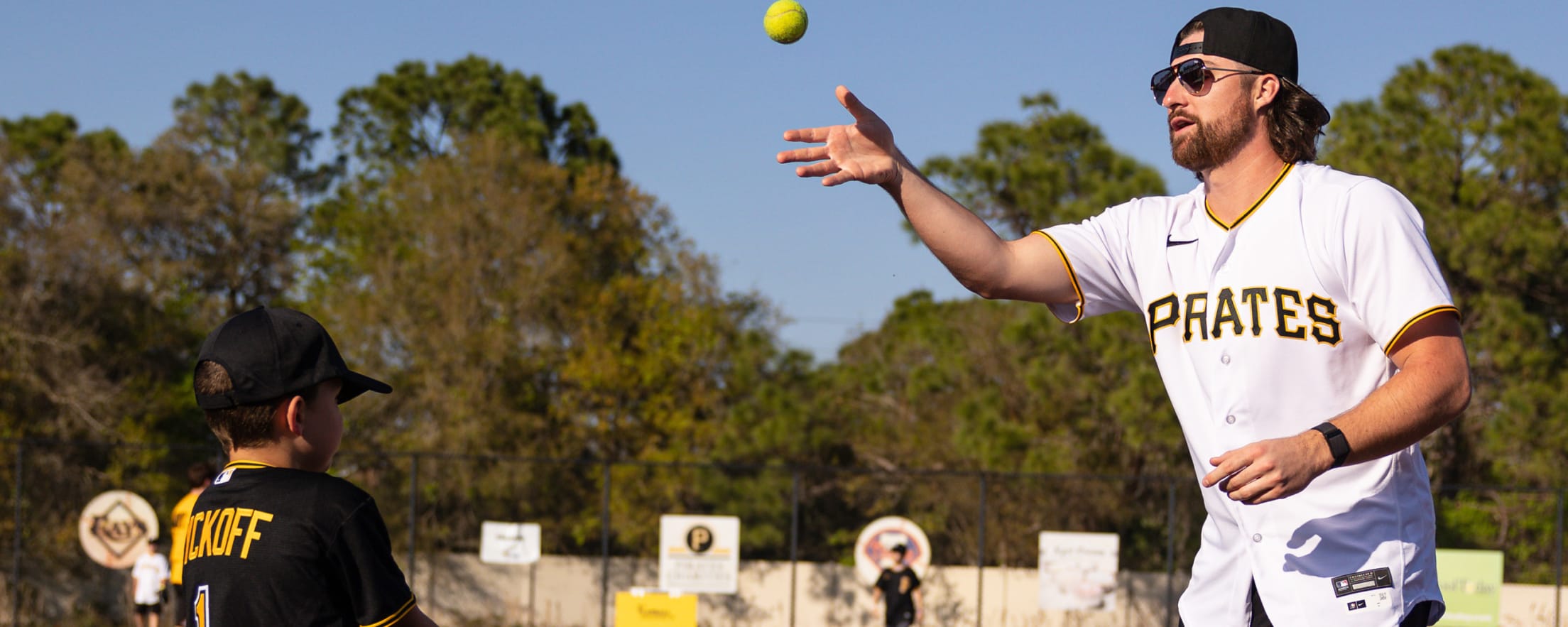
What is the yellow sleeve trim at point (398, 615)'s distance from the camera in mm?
2689

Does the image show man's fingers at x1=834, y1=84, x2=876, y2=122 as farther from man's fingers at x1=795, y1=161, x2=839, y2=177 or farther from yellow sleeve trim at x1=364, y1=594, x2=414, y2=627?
yellow sleeve trim at x1=364, y1=594, x2=414, y2=627

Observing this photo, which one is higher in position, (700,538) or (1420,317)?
(1420,317)

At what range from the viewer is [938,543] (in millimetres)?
27516

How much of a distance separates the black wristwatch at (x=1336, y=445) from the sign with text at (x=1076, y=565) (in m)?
16.5

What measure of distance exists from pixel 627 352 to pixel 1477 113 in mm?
18484

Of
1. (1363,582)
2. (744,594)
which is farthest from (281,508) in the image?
(744,594)

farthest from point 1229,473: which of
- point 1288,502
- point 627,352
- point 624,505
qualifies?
point 627,352

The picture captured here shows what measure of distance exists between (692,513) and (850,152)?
26.9 m

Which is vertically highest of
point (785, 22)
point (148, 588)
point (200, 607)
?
point (785, 22)

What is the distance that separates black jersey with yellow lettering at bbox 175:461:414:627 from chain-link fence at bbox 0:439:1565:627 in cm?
1839

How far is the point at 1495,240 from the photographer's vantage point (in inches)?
852

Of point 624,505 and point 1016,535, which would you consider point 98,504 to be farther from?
point 1016,535

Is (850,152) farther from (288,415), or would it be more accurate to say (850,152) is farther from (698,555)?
(698,555)

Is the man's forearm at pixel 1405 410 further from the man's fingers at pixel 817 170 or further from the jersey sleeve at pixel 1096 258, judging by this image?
the man's fingers at pixel 817 170
